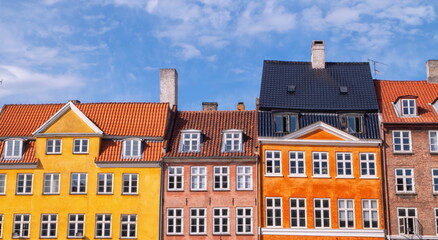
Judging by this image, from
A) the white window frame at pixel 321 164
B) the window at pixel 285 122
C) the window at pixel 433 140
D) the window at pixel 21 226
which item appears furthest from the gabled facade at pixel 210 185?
the window at pixel 433 140

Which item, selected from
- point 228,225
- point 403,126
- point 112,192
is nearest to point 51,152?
point 112,192

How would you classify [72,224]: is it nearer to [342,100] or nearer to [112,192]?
[112,192]

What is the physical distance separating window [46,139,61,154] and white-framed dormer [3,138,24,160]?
193 cm

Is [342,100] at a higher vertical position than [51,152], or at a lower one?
higher

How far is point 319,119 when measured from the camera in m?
45.9

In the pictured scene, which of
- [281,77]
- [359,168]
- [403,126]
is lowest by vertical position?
[359,168]

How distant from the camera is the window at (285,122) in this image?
45531 mm

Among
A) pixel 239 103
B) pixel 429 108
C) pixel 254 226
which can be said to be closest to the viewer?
pixel 254 226

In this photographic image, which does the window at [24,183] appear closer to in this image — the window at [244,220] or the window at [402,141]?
the window at [244,220]

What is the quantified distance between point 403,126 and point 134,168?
18.9 metres

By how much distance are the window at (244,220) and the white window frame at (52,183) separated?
1259 centimetres

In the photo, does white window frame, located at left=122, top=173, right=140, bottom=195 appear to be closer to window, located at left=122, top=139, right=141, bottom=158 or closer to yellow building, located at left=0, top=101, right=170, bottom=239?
yellow building, located at left=0, top=101, right=170, bottom=239

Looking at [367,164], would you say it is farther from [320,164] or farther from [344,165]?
[320,164]

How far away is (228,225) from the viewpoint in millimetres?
43781
